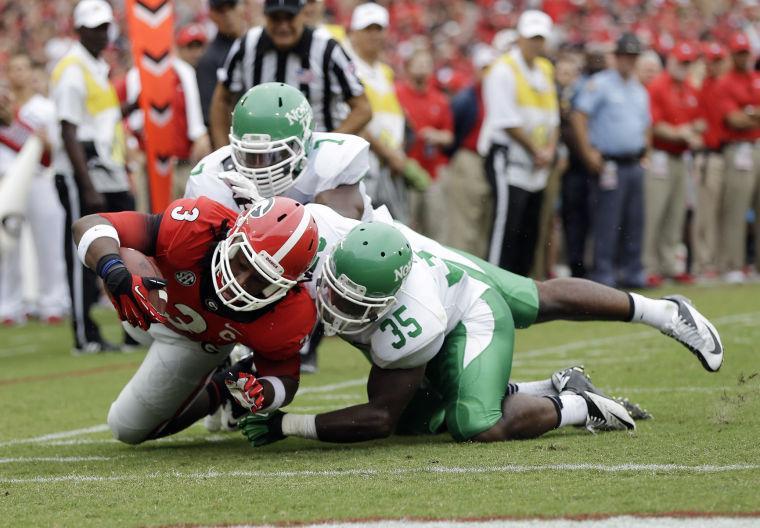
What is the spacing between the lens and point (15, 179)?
10586 mm

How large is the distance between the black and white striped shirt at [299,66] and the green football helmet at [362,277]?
2.65m

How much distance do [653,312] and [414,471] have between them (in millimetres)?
1597

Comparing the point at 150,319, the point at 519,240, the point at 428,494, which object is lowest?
the point at 519,240

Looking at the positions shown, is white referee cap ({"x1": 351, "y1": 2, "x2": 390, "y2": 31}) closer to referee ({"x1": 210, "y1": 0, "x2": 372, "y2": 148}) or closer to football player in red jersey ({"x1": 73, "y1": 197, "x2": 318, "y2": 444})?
referee ({"x1": 210, "y1": 0, "x2": 372, "y2": 148})

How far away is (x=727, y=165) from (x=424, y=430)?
856 centimetres

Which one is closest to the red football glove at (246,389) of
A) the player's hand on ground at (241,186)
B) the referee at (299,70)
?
the player's hand on ground at (241,186)

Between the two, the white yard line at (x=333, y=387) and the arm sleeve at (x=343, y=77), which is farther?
the arm sleeve at (x=343, y=77)

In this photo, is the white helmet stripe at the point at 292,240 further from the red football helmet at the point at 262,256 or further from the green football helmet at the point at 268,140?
the green football helmet at the point at 268,140

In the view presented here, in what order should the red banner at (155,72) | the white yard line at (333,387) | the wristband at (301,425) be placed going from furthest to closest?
1. the red banner at (155,72)
2. the white yard line at (333,387)
3. the wristband at (301,425)

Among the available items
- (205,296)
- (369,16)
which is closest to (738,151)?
(369,16)

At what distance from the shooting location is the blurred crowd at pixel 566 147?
10.1 meters

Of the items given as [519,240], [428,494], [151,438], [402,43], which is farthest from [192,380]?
[402,43]

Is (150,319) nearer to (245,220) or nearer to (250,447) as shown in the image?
(245,220)

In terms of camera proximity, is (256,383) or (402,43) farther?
(402,43)
